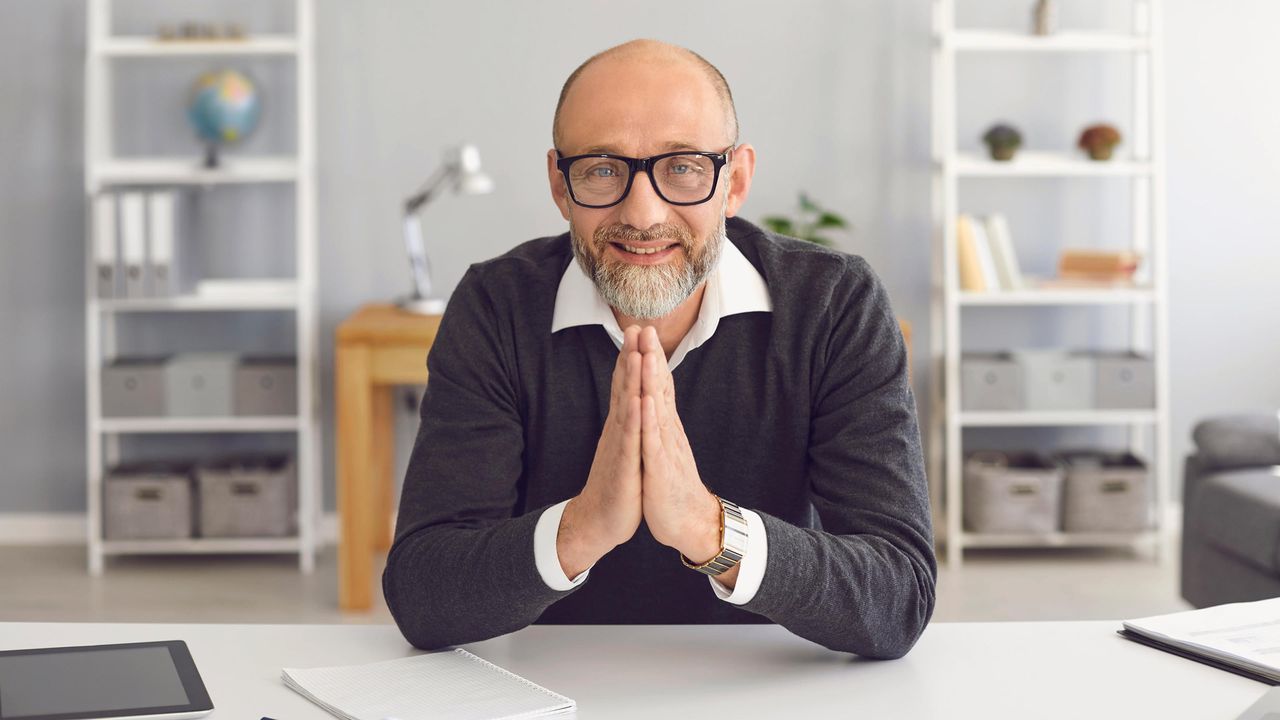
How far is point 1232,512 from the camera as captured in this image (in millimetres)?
2855

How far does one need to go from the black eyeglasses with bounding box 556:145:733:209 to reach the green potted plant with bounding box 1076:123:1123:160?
2674 millimetres

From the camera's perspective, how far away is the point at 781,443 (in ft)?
4.93

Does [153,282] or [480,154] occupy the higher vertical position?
[480,154]

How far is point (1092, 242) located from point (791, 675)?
3175 mm

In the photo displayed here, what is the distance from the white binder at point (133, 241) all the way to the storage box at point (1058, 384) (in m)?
2.42

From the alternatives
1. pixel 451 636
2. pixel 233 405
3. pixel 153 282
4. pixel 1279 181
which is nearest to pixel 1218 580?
pixel 1279 181

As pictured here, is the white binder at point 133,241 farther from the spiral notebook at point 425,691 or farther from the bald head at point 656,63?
the spiral notebook at point 425,691

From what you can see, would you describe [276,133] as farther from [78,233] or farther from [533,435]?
[533,435]

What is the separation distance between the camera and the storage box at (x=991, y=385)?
372 centimetres

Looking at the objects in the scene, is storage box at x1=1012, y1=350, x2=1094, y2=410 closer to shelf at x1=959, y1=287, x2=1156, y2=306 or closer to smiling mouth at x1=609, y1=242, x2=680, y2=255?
shelf at x1=959, y1=287, x2=1156, y2=306

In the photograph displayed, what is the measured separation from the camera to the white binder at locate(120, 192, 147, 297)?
Result: 3.53 m

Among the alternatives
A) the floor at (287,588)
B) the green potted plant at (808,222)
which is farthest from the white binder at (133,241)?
the green potted plant at (808,222)

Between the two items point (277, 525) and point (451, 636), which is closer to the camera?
point (451, 636)

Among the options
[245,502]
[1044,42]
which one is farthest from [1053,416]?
[245,502]
